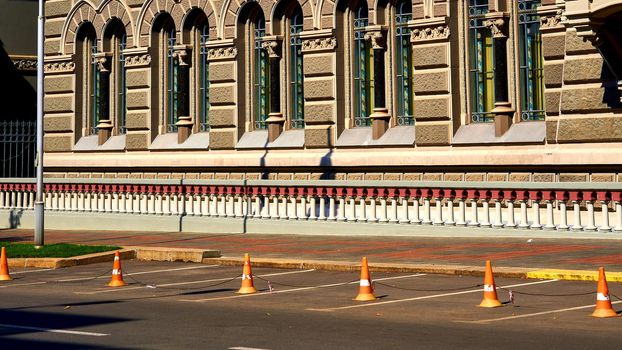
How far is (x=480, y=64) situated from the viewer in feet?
106

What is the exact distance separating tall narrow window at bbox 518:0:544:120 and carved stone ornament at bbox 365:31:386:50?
14.5ft

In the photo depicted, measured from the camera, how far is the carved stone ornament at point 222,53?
37.3 metres

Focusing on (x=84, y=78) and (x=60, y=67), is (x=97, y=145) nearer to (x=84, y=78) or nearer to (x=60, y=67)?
(x=84, y=78)

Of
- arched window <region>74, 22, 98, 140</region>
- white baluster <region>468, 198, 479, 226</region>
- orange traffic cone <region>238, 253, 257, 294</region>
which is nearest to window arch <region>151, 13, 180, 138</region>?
arched window <region>74, 22, 98, 140</region>

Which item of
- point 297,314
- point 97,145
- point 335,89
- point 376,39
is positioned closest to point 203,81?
point 97,145

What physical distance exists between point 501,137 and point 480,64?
102 inches

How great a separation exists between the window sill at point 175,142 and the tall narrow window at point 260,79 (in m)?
1.86

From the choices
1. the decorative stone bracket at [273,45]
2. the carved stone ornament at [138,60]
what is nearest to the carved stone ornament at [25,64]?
the carved stone ornament at [138,60]

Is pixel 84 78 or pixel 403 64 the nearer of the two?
pixel 403 64

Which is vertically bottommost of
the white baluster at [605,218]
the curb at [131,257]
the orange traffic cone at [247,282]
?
the orange traffic cone at [247,282]

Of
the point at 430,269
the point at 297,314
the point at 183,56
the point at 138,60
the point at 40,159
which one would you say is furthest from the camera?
the point at 138,60

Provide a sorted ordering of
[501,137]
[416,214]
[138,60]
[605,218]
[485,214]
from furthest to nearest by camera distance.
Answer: [138,60] → [501,137] → [416,214] → [485,214] → [605,218]

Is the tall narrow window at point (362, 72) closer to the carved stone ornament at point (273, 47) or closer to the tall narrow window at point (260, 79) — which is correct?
the carved stone ornament at point (273, 47)

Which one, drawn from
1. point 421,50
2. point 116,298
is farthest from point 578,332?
point 421,50
